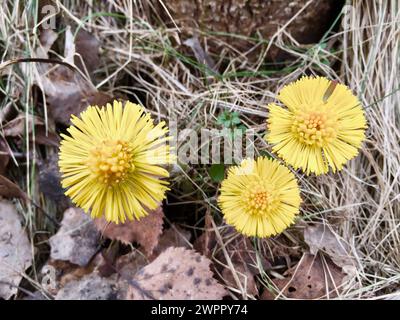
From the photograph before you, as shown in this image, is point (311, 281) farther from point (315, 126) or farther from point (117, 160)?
point (117, 160)

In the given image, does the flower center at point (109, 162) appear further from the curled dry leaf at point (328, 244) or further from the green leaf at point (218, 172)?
the curled dry leaf at point (328, 244)

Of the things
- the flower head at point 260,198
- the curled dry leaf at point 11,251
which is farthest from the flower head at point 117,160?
the curled dry leaf at point 11,251

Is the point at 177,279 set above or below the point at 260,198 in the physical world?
below

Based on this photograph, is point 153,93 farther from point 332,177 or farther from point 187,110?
point 332,177

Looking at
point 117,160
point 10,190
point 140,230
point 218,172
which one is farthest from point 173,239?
point 10,190

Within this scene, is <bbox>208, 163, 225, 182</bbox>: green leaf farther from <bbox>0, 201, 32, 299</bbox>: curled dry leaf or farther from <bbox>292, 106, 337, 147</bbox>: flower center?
<bbox>0, 201, 32, 299</bbox>: curled dry leaf

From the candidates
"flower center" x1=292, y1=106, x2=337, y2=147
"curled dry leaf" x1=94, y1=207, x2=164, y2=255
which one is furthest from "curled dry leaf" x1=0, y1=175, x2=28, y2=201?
"flower center" x1=292, y1=106, x2=337, y2=147
